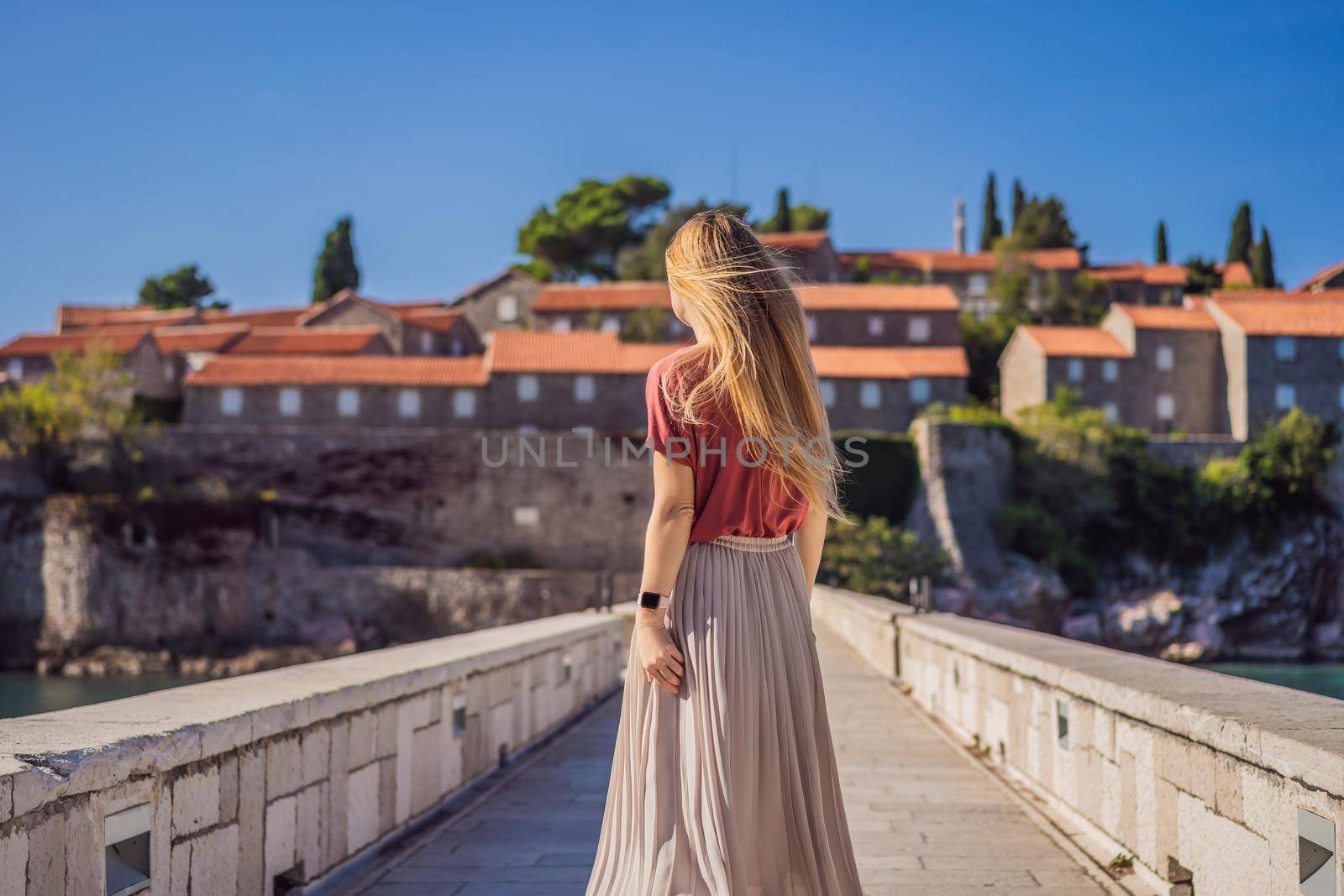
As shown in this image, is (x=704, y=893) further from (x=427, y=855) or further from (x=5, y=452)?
(x=5, y=452)

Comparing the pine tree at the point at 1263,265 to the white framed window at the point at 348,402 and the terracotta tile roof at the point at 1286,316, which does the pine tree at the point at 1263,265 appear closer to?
the terracotta tile roof at the point at 1286,316

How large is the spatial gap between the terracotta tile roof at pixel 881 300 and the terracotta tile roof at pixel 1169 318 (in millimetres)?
6863

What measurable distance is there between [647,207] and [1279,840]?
70.2 m

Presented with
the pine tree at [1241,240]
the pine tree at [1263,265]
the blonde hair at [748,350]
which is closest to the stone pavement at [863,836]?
the blonde hair at [748,350]

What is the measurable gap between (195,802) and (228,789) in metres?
0.19

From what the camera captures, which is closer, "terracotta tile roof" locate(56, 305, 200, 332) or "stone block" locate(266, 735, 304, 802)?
"stone block" locate(266, 735, 304, 802)

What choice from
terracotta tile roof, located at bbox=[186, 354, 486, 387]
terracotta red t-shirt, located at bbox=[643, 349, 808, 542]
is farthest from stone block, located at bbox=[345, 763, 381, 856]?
terracotta tile roof, located at bbox=[186, 354, 486, 387]

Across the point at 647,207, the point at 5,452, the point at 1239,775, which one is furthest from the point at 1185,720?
the point at 647,207

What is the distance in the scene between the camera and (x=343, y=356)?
4634cm

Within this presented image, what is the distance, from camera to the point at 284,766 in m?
3.82

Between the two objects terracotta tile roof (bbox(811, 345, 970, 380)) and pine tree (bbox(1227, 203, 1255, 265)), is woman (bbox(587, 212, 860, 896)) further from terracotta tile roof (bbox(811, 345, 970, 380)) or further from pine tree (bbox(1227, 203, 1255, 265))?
pine tree (bbox(1227, 203, 1255, 265))

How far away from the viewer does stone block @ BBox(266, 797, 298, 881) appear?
12.2 ft

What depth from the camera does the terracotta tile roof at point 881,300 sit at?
165 ft

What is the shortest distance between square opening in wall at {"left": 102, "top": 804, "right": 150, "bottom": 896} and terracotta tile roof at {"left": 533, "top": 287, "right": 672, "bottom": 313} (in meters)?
49.8
